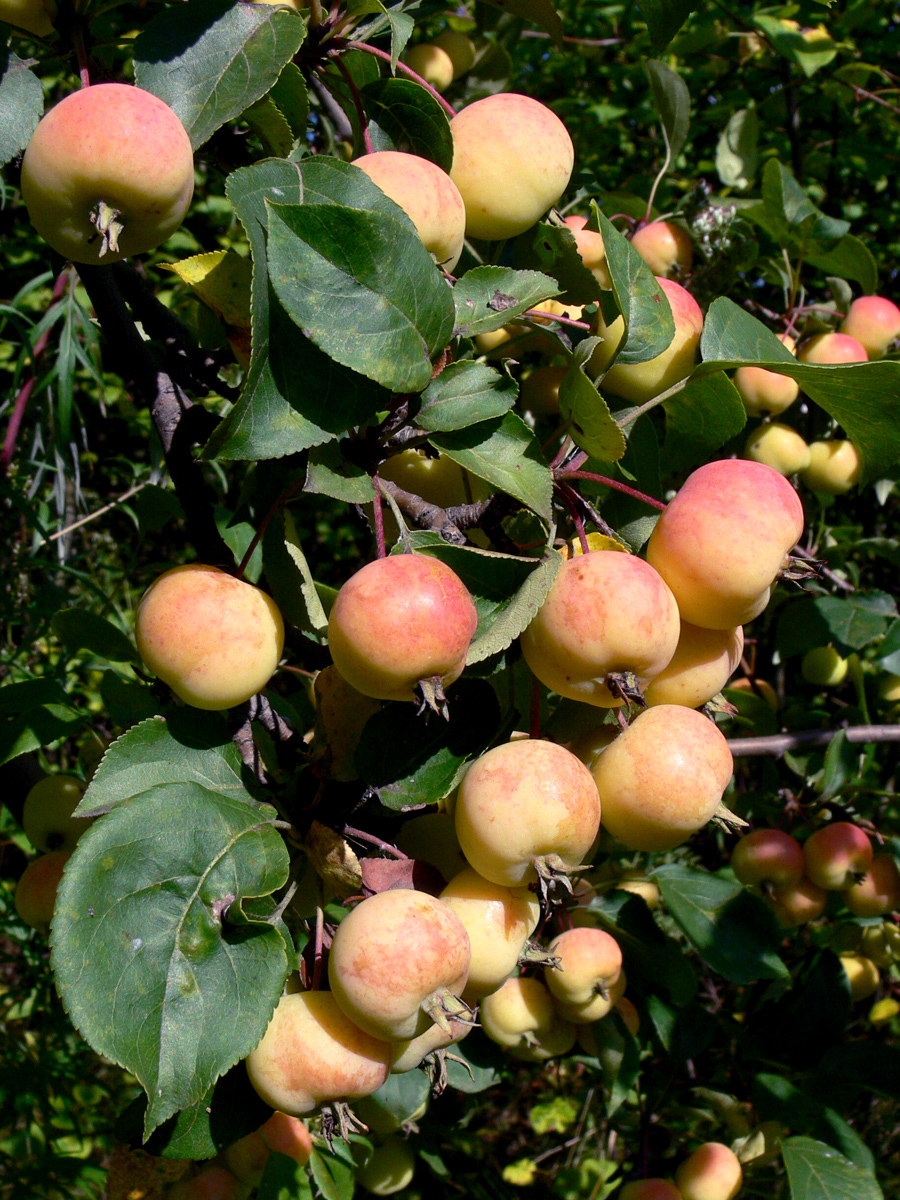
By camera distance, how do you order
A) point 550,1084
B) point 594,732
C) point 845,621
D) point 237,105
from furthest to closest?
point 550,1084
point 845,621
point 594,732
point 237,105

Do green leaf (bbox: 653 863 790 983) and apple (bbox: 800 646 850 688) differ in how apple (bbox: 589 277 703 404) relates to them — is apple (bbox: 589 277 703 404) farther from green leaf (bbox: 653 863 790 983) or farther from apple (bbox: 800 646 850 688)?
apple (bbox: 800 646 850 688)

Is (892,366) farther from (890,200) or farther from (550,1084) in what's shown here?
(550,1084)

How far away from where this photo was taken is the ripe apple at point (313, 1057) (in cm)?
71

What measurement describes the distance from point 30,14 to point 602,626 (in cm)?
74

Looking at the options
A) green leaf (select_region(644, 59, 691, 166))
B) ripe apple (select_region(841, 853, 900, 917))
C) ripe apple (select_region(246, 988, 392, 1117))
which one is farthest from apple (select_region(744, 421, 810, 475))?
ripe apple (select_region(246, 988, 392, 1117))

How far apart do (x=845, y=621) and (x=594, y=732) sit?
97 cm

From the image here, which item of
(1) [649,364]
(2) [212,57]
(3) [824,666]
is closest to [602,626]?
(1) [649,364]

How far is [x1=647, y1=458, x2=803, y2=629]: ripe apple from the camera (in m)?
0.77

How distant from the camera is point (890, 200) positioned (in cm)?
263

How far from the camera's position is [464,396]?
812 millimetres

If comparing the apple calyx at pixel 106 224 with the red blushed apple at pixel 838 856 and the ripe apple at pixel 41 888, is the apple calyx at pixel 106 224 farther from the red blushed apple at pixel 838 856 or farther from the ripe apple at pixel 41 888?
the red blushed apple at pixel 838 856

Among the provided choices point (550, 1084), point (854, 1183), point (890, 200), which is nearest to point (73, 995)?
point (854, 1183)

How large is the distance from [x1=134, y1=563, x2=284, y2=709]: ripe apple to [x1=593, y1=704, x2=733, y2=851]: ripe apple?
323 mm

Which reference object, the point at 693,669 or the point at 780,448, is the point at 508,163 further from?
the point at 780,448
